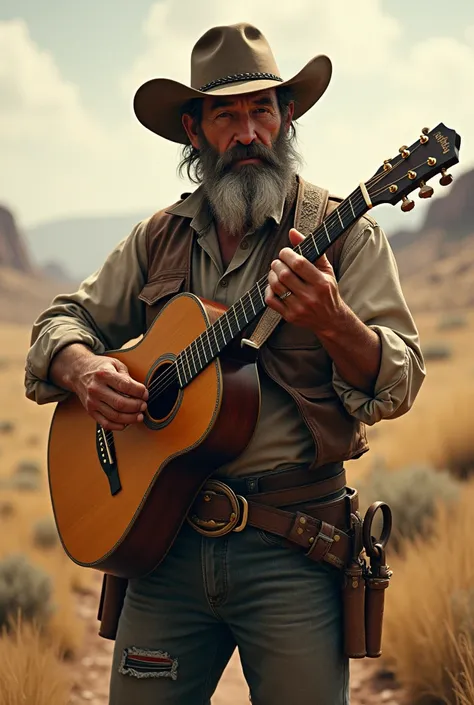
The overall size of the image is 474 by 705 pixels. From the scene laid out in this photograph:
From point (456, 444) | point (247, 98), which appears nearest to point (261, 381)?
point (247, 98)

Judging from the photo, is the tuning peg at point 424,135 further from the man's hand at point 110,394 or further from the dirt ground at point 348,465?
the dirt ground at point 348,465

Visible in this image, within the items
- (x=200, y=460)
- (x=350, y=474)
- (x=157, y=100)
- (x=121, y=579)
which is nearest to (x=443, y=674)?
(x=121, y=579)

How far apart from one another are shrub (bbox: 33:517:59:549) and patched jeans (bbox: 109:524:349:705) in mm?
5228

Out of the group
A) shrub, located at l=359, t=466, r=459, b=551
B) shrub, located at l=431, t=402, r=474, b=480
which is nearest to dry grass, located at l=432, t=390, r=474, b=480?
shrub, located at l=431, t=402, r=474, b=480

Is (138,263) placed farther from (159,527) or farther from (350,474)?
(350,474)

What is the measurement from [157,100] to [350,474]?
24.2ft

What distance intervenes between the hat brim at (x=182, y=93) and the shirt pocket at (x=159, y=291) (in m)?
0.55

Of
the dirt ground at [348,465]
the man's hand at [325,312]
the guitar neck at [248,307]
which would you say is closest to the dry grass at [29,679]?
the dirt ground at [348,465]

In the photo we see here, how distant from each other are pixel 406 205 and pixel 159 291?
899 millimetres

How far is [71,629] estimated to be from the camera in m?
5.54

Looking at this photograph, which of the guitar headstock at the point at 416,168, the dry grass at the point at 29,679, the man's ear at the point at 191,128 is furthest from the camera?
the dry grass at the point at 29,679

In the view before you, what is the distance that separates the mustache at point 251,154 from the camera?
2.59m

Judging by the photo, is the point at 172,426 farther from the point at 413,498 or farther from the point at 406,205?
the point at 413,498

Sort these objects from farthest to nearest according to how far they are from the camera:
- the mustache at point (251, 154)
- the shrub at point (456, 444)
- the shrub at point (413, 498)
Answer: the shrub at point (456, 444) < the shrub at point (413, 498) < the mustache at point (251, 154)
